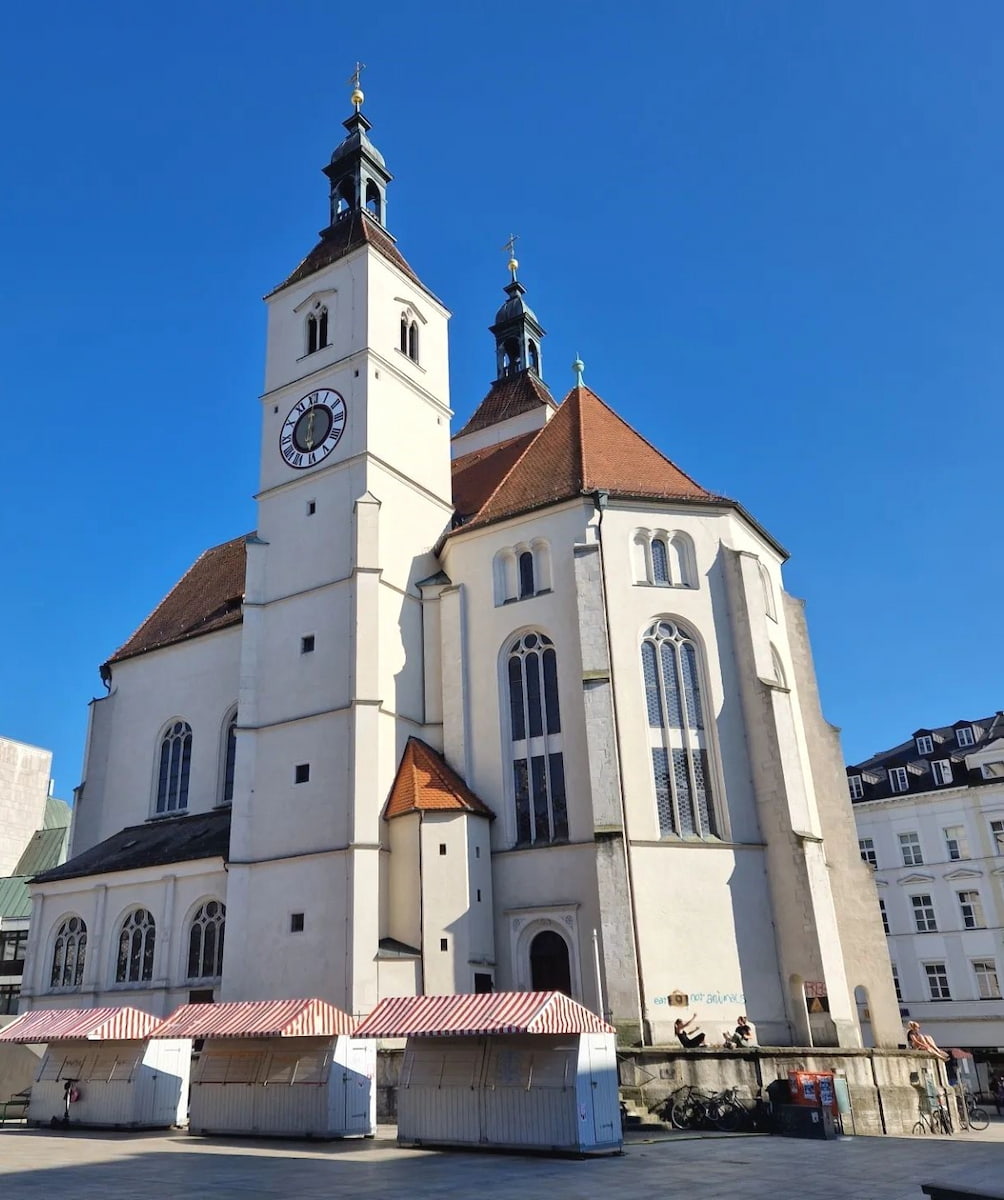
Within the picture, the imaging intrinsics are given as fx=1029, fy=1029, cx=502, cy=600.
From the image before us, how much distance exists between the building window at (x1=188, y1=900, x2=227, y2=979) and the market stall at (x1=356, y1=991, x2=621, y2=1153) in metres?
10.4

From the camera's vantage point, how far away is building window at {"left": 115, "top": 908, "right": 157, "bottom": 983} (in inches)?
1032

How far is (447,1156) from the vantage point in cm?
1416

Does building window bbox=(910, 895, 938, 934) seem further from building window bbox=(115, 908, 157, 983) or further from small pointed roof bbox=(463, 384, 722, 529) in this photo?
building window bbox=(115, 908, 157, 983)

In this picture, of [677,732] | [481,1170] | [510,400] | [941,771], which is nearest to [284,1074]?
[481,1170]

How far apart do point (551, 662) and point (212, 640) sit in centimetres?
1163

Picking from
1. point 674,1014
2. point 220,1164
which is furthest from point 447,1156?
point 674,1014

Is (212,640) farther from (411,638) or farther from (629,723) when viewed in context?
(629,723)

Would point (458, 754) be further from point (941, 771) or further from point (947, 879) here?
point (941, 771)

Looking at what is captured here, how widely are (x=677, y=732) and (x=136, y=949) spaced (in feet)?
49.4

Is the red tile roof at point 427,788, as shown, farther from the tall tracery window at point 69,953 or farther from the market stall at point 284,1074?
the tall tracery window at point 69,953

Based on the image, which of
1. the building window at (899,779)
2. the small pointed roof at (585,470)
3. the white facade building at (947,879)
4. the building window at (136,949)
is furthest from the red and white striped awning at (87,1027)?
the building window at (899,779)

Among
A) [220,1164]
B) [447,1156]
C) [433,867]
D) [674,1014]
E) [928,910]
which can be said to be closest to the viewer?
[220,1164]

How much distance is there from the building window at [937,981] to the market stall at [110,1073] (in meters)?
31.1

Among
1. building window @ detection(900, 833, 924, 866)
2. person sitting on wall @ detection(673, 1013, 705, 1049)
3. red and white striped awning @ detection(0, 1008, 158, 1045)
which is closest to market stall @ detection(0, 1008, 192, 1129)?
red and white striped awning @ detection(0, 1008, 158, 1045)
